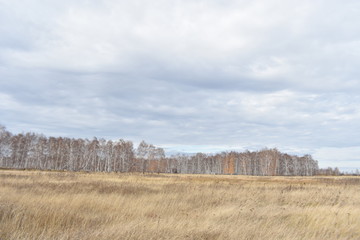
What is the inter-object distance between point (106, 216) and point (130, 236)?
7.92 feet

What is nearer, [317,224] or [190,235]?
[190,235]

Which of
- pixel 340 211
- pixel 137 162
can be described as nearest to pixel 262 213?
pixel 340 211

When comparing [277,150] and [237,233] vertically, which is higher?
[277,150]

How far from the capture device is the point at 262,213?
8.09 meters

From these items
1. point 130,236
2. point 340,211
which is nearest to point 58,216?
point 130,236

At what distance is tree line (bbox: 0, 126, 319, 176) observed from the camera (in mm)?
73750

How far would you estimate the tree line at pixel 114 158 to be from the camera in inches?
2904

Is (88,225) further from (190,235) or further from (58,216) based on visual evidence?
(190,235)

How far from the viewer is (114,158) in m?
91.2

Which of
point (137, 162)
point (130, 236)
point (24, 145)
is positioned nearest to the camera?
point (130, 236)

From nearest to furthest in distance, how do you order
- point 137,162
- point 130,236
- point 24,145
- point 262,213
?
point 130,236 < point 262,213 < point 24,145 < point 137,162

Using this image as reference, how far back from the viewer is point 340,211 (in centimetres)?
849

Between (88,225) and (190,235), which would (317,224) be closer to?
(190,235)

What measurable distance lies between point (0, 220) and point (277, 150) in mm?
112912
